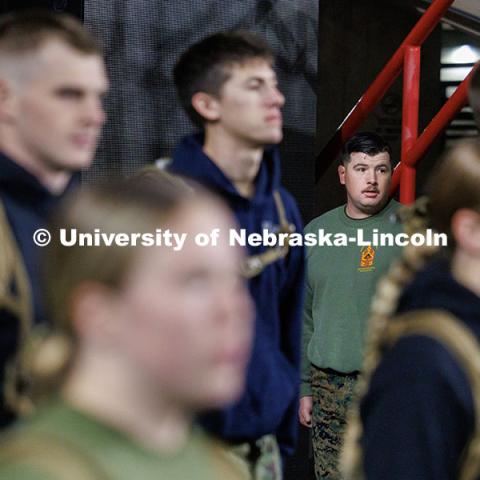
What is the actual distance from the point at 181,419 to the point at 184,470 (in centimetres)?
4

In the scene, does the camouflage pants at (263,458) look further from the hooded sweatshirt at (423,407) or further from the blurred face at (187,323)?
the blurred face at (187,323)

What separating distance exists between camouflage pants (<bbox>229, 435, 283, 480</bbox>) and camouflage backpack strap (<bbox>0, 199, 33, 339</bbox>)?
0.40 metres

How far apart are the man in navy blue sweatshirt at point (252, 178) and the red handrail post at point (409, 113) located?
1.19 metres

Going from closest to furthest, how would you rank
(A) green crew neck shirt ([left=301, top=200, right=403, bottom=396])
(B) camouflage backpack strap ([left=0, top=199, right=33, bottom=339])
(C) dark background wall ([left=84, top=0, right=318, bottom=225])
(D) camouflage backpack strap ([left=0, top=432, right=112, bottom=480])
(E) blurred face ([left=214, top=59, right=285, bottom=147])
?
(D) camouflage backpack strap ([left=0, top=432, right=112, bottom=480]) < (B) camouflage backpack strap ([left=0, top=199, right=33, bottom=339]) < (E) blurred face ([left=214, top=59, right=285, bottom=147]) < (C) dark background wall ([left=84, top=0, right=318, bottom=225]) < (A) green crew neck shirt ([left=301, top=200, right=403, bottom=396])

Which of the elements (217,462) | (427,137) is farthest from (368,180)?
(217,462)

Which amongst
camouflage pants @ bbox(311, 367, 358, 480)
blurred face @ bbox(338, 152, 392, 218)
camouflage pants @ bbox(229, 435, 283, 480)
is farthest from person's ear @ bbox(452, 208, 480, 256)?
camouflage pants @ bbox(311, 367, 358, 480)

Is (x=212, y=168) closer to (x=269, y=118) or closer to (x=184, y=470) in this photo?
(x=269, y=118)

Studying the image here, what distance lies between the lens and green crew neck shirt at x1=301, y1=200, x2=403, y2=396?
2303mm

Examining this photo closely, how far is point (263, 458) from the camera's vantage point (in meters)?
1.58

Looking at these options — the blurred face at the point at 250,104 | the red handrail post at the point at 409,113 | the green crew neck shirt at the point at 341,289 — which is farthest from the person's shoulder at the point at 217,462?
the red handrail post at the point at 409,113

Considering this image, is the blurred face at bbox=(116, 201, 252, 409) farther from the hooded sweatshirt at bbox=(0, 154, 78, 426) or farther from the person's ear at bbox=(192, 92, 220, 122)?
the person's ear at bbox=(192, 92, 220, 122)

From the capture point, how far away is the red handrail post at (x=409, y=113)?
110 inches

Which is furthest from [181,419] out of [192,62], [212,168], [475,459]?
[192,62]

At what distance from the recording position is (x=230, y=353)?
762mm
